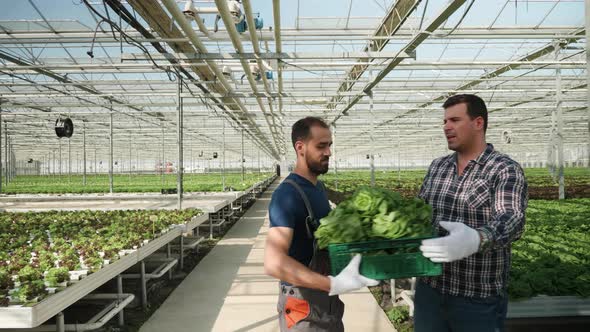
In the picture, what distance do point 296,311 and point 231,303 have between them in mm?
3608

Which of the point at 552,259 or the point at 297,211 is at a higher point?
the point at 297,211

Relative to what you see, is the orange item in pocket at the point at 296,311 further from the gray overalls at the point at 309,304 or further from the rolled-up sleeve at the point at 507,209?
the rolled-up sleeve at the point at 507,209

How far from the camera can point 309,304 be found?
82.7 inches

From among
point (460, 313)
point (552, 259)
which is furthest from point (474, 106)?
point (552, 259)

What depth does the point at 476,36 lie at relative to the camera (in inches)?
389

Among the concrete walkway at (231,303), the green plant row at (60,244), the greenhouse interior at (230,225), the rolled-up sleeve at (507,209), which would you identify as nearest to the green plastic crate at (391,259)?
the greenhouse interior at (230,225)

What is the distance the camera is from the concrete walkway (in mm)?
4703

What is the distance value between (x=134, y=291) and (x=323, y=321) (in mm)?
4803

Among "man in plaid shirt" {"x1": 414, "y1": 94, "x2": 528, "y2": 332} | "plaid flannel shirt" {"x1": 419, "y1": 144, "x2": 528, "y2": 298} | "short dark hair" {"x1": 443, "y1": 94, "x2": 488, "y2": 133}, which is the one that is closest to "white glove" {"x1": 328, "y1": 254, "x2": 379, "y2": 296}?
"man in plaid shirt" {"x1": 414, "y1": 94, "x2": 528, "y2": 332}

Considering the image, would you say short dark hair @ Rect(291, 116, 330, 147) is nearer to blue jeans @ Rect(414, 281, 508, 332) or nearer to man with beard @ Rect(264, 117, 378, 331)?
man with beard @ Rect(264, 117, 378, 331)

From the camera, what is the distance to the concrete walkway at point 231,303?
4.70 metres

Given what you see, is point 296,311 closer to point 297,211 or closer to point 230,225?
point 297,211

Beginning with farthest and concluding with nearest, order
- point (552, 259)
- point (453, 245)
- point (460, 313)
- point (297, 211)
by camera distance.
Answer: point (552, 259) < point (460, 313) < point (297, 211) < point (453, 245)

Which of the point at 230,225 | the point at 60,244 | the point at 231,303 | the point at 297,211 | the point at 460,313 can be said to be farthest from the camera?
the point at 230,225
